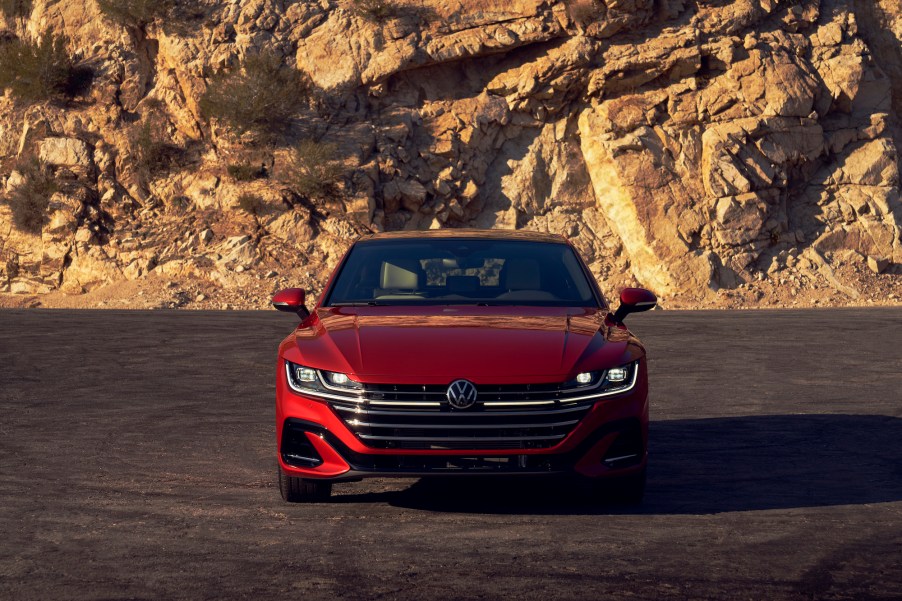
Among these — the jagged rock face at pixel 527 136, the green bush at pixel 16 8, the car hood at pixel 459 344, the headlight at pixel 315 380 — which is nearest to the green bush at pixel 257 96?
the jagged rock face at pixel 527 136

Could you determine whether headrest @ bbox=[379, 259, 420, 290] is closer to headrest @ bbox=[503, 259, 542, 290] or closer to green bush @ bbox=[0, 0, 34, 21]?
headrest @ bbox=[503, 259, 542, 290]

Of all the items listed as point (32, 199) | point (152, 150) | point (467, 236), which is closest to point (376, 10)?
point (152, 150)

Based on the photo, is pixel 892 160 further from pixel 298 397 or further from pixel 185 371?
pixel 298 397

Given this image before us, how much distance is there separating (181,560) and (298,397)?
1.22 metres

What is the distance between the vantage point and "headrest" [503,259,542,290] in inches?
324

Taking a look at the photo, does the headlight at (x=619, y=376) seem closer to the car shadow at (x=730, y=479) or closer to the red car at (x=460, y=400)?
the red car at (x=460, y=400)

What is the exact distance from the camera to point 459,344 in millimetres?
6699

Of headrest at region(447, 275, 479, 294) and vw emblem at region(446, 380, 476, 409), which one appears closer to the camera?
vw emblem at region(446, 380, 476, 409)

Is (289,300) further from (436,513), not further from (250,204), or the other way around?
(250,204)

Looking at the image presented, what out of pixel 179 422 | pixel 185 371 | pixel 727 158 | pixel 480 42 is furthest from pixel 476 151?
pixel 179 422

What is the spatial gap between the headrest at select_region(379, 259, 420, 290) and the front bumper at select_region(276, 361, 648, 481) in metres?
1.59

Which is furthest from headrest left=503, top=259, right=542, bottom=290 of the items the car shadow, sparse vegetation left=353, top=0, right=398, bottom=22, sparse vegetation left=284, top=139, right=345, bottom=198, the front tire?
sparse vegetation left=353, top=0, right=398, bottom=22

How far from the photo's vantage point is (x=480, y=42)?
33719 mm

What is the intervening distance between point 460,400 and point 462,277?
198 cm
